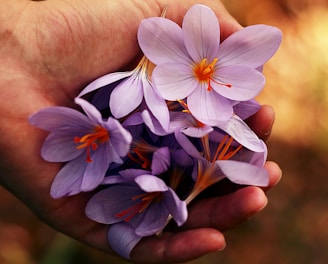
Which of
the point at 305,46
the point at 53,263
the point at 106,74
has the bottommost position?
the point at 53,263

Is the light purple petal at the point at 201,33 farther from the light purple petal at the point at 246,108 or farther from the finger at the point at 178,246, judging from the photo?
the finger at the point at 178,246

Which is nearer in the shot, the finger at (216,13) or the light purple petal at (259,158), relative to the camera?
the light purple petal at (259,158)

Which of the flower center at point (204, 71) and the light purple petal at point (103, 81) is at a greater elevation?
the light purple petal at point (103, 81)

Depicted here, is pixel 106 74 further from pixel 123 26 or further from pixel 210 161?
pixel 210 161

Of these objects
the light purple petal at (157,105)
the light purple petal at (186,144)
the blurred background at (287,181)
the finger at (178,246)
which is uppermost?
the light purple petal at (157,105)

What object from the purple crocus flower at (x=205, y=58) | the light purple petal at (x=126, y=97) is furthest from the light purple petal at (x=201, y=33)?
the light purple petal at (x=126, y=97)

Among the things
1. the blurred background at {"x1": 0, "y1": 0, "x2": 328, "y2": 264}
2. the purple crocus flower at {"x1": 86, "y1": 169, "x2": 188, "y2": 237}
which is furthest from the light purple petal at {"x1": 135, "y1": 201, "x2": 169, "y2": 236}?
the blurred background at {"x1": 0, "y1": 0, "x2": 328, "y2": 264}

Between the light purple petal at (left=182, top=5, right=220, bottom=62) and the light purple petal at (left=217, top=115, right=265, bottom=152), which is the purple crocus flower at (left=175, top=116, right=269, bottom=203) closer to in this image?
the light purple petal at (left=217, top=115, right=265, bottom=152)

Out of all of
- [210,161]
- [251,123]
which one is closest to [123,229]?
[210,161]
